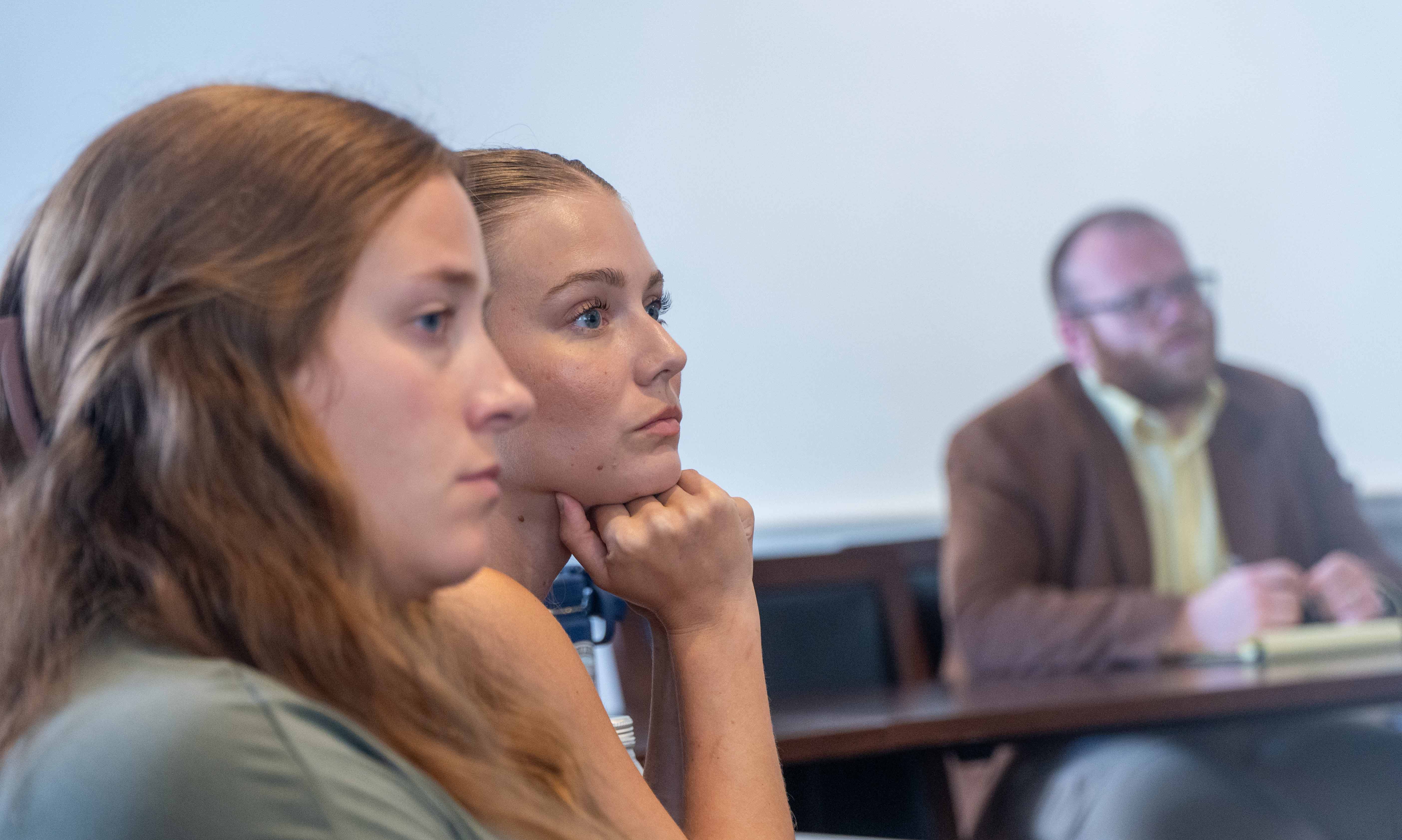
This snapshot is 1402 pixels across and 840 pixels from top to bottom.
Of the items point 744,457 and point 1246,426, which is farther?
point 744,457

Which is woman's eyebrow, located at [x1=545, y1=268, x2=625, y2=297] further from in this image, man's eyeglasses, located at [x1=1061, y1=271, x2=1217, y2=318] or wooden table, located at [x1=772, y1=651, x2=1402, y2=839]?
man's eyeglasses, located at [x1=1061, y1=271, x2=1217, y2=318]

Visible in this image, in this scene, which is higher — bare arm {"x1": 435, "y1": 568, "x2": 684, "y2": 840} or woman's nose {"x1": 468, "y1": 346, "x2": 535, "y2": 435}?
woman's nose {"x1": 468, "y1": 346, "x2": 535, "y2": 435}

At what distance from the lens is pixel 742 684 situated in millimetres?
944

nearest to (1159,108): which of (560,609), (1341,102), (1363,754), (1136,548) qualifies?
(1341,102)

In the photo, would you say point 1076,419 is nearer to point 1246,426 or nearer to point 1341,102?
point 1246,426

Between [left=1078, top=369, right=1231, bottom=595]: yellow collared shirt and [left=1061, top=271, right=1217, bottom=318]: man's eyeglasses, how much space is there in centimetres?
20

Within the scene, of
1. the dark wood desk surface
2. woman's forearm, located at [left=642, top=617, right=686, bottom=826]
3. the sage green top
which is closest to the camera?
the sage green top

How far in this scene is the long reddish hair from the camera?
0.57 m

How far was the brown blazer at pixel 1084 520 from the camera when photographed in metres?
2.34

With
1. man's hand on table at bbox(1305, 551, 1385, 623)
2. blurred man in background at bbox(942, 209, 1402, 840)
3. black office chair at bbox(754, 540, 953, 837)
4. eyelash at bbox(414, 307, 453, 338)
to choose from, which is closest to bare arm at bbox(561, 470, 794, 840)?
eyelash at bbox(414, 307, 453, 338)

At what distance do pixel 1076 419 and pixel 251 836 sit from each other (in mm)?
2481

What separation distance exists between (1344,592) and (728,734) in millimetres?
1872

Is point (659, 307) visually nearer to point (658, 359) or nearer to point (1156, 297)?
point (658, 359)

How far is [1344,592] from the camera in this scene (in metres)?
2.35
